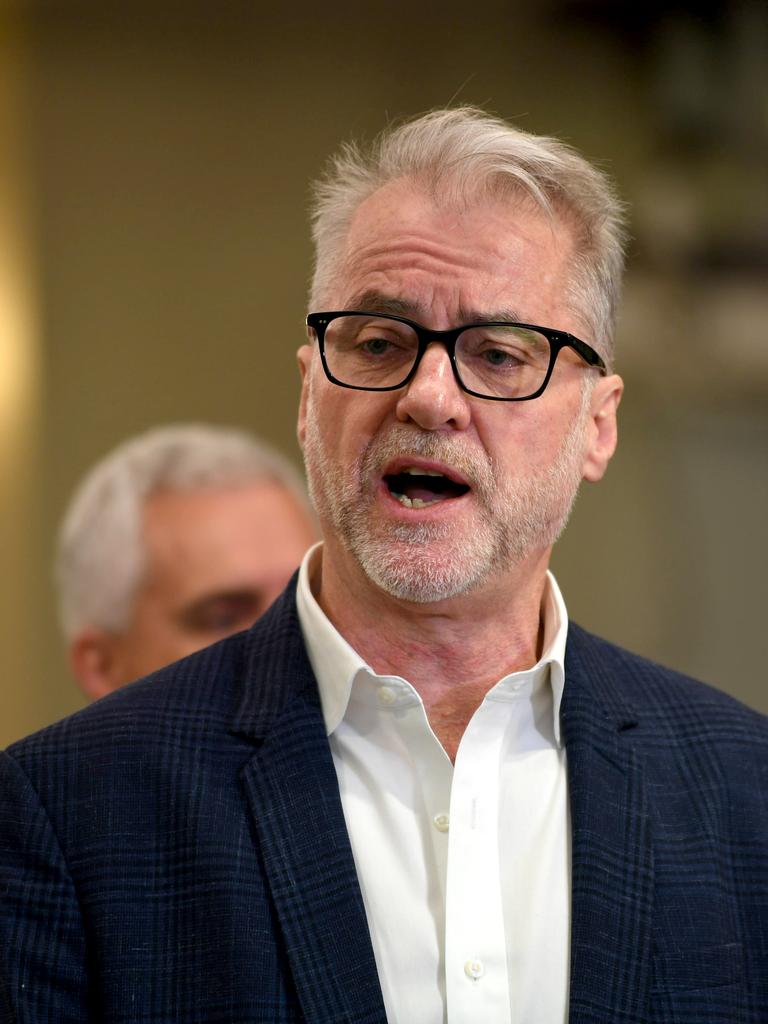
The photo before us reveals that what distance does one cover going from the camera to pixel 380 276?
1788 millimetres

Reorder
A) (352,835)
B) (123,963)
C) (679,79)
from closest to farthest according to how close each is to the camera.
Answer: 1. (123,963)
2. (352,835)
3. (679,79)

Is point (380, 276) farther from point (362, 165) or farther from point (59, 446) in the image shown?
point (59, 446)

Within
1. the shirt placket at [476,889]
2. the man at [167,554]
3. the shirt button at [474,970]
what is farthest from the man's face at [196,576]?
the shirt button at [474,970]

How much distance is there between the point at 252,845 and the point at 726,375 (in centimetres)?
432

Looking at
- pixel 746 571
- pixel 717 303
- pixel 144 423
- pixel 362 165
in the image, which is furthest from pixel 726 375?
pixel 362 165

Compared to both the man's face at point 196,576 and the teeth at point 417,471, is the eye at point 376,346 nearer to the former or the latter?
the teeth at point 417,471

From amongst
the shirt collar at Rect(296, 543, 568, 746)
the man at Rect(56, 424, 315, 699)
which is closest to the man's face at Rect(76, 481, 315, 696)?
the man at Rect(56, 424, 315, 699)

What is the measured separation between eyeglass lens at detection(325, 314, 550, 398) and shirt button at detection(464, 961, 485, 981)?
0.67 meters

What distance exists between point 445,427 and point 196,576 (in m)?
1.20

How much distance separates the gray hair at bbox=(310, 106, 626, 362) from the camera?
1.80 m

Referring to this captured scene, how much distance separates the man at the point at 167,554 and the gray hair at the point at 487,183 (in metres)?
0.97

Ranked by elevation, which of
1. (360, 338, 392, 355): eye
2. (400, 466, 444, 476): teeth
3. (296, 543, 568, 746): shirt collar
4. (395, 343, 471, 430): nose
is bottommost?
(296, 543, 568, 746): shirt collar

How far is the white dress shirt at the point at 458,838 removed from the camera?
63.3 inches

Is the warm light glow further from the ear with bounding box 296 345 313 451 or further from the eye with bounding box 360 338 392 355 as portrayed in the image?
the eye with bounding box 360 338 392 355
